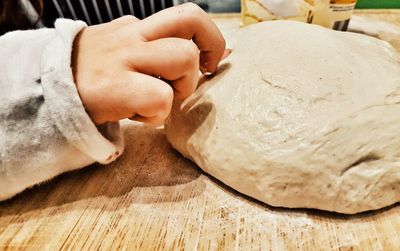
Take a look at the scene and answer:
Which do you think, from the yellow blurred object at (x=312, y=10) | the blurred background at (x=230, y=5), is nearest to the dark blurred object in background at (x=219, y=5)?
the blurred background at (x=230, y=5)

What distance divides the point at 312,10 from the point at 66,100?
943 millimetres

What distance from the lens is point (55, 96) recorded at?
2.21 ft

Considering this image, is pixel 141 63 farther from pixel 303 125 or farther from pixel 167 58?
pixel 303 125

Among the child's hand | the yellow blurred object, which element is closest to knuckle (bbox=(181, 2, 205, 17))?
the child's hand

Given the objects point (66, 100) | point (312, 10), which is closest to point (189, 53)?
point (66, 100)

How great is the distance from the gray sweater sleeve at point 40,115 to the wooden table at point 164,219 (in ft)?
0.27

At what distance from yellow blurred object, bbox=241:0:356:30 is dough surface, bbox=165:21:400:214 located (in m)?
0.41

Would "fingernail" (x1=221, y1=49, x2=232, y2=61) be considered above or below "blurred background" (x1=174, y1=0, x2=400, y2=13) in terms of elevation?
above

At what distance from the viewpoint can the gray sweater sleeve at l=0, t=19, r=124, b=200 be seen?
26.5 inches

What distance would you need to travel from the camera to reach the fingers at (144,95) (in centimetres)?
66

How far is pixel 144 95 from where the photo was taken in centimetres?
66

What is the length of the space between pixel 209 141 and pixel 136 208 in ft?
0.72

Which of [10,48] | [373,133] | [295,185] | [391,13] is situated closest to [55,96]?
[10,48]

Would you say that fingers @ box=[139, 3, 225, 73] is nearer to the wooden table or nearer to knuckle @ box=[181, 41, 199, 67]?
knuckle @ box=[181, 41, 199, 67]
